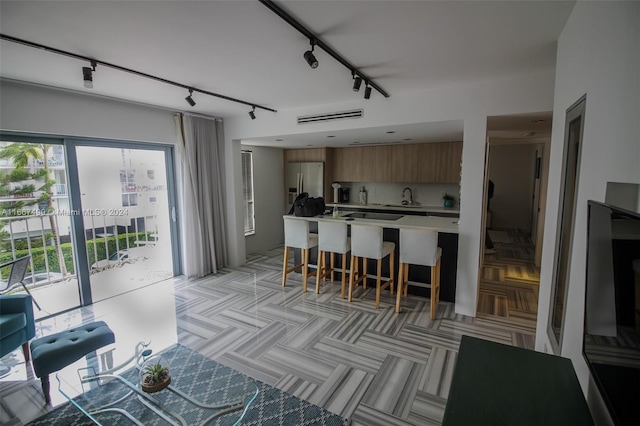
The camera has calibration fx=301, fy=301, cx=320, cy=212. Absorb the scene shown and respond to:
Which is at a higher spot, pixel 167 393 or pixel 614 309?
pixel 614 309

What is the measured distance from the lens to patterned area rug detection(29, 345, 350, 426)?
210 centimetres

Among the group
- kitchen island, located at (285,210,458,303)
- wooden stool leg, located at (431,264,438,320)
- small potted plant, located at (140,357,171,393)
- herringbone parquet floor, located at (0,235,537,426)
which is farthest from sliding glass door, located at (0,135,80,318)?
wooden stool leg, located at (431,264,438,320)

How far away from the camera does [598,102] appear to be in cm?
129

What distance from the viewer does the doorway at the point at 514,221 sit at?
3.70 metres

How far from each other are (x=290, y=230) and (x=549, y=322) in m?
3.11

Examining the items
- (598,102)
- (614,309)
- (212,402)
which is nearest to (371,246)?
(212,402)

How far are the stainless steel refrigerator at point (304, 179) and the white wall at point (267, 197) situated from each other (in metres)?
0.17

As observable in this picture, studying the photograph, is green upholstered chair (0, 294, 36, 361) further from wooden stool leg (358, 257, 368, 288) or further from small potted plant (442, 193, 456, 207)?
small potted plant (442, 193, 456, 207)

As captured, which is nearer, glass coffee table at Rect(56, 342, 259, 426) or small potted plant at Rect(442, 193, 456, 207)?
glass coffee table at Rect(56, 342, 259, 426)

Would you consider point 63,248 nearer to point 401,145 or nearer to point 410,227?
point 410,227

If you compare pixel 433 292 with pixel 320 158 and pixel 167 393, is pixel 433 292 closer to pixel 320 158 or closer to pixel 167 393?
pixel 167 393

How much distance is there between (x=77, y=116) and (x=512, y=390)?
475 centimetres

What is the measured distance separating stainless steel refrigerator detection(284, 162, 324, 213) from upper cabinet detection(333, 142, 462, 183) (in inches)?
18.3

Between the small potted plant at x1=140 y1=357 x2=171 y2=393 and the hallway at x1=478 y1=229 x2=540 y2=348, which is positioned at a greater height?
the small potted plant at x1=140 y1=357 x2=171 y2=393
